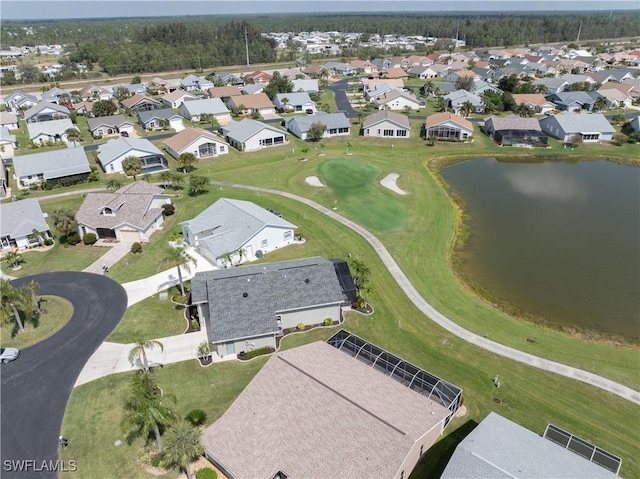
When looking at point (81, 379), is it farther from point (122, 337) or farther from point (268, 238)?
point (268, 238)

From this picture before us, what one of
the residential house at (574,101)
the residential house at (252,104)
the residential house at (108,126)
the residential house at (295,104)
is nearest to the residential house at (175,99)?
the residential house at (252,104)

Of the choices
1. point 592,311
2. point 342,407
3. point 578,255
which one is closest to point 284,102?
point 578,255

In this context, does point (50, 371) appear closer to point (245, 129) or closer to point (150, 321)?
point (150, 321)

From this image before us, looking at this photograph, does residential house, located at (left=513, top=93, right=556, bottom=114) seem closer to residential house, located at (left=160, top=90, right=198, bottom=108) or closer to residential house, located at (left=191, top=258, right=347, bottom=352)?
residential house, located at (left=160, top=90, right=198, bottom=108)

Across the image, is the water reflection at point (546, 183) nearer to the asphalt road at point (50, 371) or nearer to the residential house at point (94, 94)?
the asphalt road at point (50, 371)

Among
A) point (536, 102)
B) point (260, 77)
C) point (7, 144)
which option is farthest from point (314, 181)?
point (260, 77)

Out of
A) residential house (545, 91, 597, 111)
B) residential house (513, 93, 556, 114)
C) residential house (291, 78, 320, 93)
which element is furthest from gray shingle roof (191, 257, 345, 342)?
residential house (545, 91, 597, 111)
